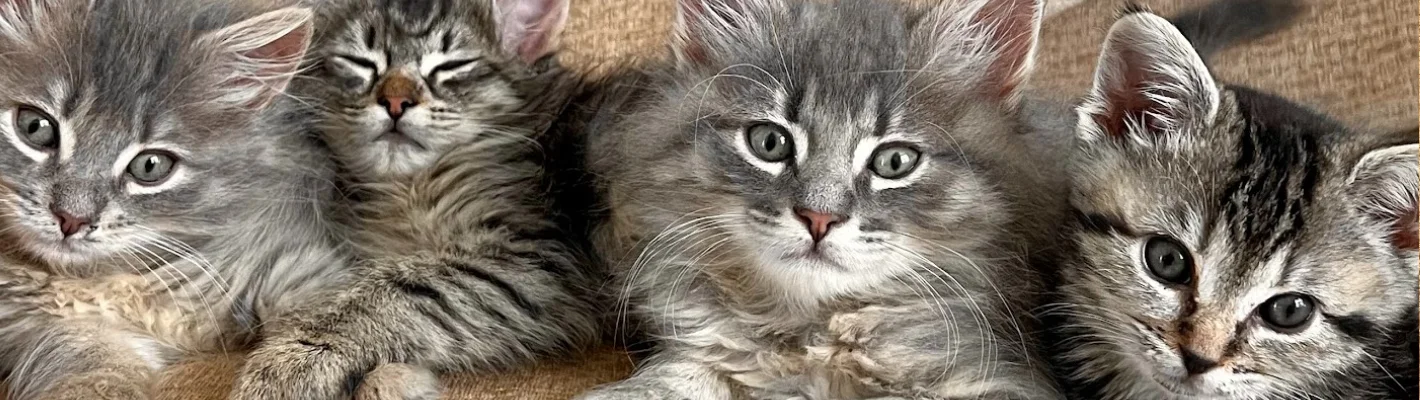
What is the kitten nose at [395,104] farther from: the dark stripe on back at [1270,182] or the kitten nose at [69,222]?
the dark stripe on back at [1270,182]

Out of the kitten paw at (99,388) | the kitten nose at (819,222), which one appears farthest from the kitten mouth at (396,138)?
the kitten nose at (819,222)

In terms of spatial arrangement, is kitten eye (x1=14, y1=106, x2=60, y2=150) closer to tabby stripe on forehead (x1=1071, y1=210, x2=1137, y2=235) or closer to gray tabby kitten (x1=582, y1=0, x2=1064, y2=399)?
gray tabby kitten (x1=582, y1=0, x2=1064, y2=399)

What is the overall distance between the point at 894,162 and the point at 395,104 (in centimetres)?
77

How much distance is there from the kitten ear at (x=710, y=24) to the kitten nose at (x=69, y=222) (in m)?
0.84

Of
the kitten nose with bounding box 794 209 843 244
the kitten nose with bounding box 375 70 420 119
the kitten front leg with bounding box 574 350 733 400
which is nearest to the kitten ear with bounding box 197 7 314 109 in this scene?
the kitten nose with bounding box 375 70 420 119

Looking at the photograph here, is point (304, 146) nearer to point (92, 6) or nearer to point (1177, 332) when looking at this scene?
point (92, 6)

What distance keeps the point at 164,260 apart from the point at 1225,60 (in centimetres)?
161

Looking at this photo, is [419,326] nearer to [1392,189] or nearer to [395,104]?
[395,104]

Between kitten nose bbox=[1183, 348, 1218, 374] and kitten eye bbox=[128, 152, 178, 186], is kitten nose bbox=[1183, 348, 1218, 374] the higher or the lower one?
the lower one

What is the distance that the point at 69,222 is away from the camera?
1506 millimetres

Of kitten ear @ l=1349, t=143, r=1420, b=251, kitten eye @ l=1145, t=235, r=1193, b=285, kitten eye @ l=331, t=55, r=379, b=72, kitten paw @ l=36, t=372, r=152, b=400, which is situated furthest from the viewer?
kitten eye @ l=331, t=55, r=379, b=72

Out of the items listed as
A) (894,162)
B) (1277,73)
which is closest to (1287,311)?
(894,162)

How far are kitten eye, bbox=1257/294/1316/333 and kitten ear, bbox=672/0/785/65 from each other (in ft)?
2.40

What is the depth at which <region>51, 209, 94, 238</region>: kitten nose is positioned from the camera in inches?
59.3
